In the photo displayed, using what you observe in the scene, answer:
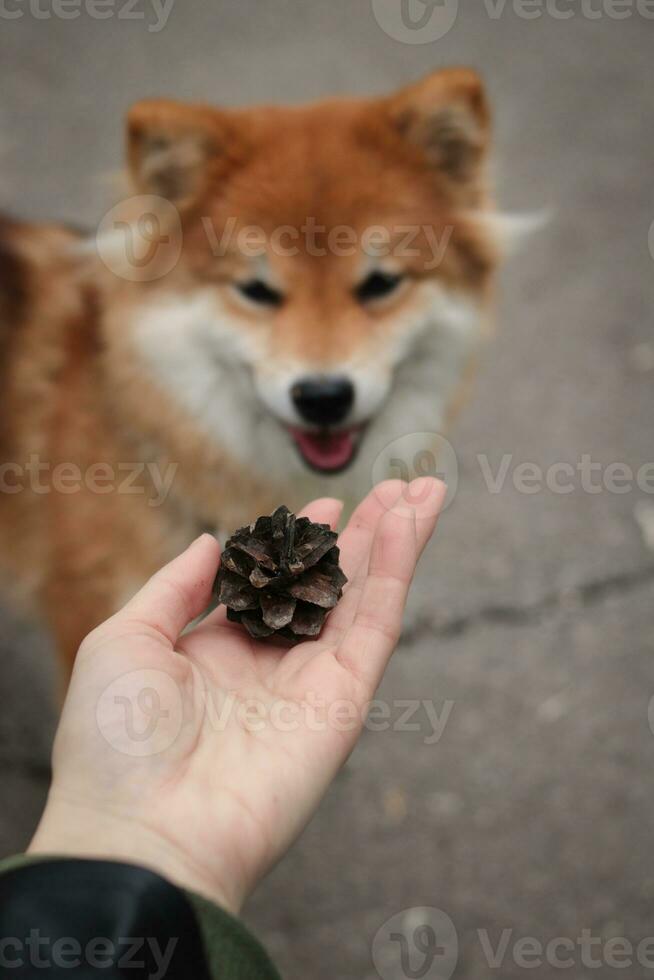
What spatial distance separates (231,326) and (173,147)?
344mm

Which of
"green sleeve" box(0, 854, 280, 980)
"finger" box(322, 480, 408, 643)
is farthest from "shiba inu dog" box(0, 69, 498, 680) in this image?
"green sleeve" box(0, 854, 280, 980)

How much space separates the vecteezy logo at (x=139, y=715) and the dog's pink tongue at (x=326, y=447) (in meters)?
0.87

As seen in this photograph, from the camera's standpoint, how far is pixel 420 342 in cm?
187

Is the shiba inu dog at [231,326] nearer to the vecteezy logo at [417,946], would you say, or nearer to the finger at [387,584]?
the finger at [387,584]

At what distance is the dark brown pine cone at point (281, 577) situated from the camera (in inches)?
47.3

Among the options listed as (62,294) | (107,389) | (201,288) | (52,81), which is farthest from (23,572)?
(52,81)

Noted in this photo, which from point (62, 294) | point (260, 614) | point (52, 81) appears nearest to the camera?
point (260, 614)

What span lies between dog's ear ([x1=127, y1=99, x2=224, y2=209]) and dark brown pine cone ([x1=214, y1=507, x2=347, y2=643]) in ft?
2.62

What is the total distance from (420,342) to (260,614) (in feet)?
2.82

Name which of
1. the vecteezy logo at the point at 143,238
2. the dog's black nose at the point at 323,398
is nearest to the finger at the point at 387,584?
the dog's black nose at the point at 323,398

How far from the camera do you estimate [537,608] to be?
92.8 inches

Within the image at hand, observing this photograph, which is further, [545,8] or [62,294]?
[545,8]

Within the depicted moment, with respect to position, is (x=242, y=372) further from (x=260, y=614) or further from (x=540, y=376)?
(x=540, y=376)

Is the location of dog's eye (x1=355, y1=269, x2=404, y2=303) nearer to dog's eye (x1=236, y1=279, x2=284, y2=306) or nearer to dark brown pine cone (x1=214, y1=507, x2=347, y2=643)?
dog's eye (x1=236, y1=279, x2=284, y2=306)
